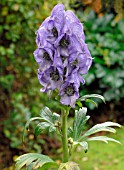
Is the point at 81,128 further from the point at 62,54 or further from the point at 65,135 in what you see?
the point at 62,54

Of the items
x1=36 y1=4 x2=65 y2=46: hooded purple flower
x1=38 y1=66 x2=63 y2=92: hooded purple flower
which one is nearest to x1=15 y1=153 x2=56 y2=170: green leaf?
x1=38 y1=66 x2=63 y2=92: hooded purple flower

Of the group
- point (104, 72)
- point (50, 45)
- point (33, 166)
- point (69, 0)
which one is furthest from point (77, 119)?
point (104, 72)

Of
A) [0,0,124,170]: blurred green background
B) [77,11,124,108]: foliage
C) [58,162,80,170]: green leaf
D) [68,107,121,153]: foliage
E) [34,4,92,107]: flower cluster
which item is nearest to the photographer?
[34,4,92,107]: flower cluster

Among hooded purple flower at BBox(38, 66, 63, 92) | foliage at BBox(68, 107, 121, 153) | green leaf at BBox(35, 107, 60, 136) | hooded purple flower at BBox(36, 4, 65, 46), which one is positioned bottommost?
foliage at BBox(68, 107, 121, 153)

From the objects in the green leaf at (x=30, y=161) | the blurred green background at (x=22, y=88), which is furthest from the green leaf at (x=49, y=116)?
the blurred green background at (x=22, y=88)

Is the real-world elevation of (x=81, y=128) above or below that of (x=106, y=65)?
below

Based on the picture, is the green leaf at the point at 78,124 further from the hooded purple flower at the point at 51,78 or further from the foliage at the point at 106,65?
the foliage at the point at 106,65

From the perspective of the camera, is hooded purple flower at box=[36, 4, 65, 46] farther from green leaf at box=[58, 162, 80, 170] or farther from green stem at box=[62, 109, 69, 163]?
green leaf at box=[58, 162, 80, 170]

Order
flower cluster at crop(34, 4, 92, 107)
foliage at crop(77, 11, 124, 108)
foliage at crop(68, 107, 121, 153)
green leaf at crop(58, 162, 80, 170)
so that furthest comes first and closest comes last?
foliage at crop(77, 11, 124, 108)
foliage at crop(68, 107, 121, 153)
green leaf at crop(58, 162, 80, 170)
flower cluster at crop(34, 4, 92, 107)

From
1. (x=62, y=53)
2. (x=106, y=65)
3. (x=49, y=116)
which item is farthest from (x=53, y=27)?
(x=106, y=65)
